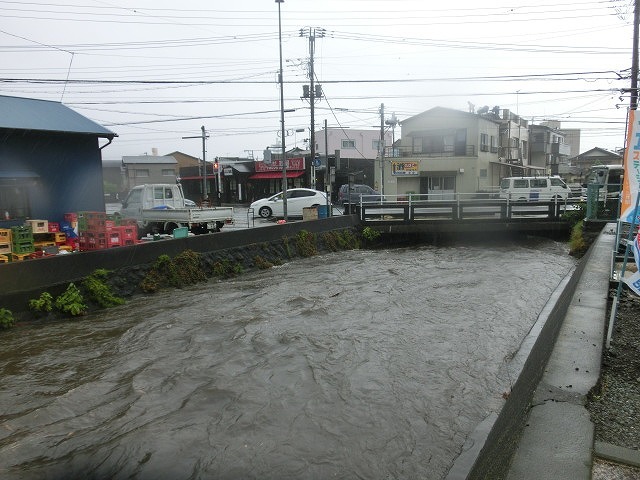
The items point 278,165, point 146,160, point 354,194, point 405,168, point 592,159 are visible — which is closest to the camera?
point 354,194

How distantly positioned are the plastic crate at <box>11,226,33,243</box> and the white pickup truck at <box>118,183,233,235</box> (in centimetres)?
547

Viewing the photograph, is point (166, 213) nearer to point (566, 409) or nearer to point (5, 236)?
point (5, 236)

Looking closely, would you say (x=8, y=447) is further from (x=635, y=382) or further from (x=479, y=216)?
(x=479, y=216)

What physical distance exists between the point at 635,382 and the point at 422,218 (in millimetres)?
17075

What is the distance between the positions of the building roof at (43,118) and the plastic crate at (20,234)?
377 cm

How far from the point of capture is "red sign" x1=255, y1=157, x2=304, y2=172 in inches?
1572

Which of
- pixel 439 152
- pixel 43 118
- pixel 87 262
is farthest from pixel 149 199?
pixel 439 152

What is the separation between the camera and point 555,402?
10.5ft

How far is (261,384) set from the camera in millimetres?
5910

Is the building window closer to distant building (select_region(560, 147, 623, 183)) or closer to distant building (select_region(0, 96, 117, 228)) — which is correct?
distant building (select_region(0, 96, 117, 228))

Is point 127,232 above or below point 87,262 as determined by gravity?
above

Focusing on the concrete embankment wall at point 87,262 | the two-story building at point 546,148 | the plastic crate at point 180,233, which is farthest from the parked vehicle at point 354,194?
the two-story building at point 546,148

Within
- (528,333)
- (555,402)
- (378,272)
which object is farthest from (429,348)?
(378,272)

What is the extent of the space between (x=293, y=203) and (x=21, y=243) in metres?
14.8
